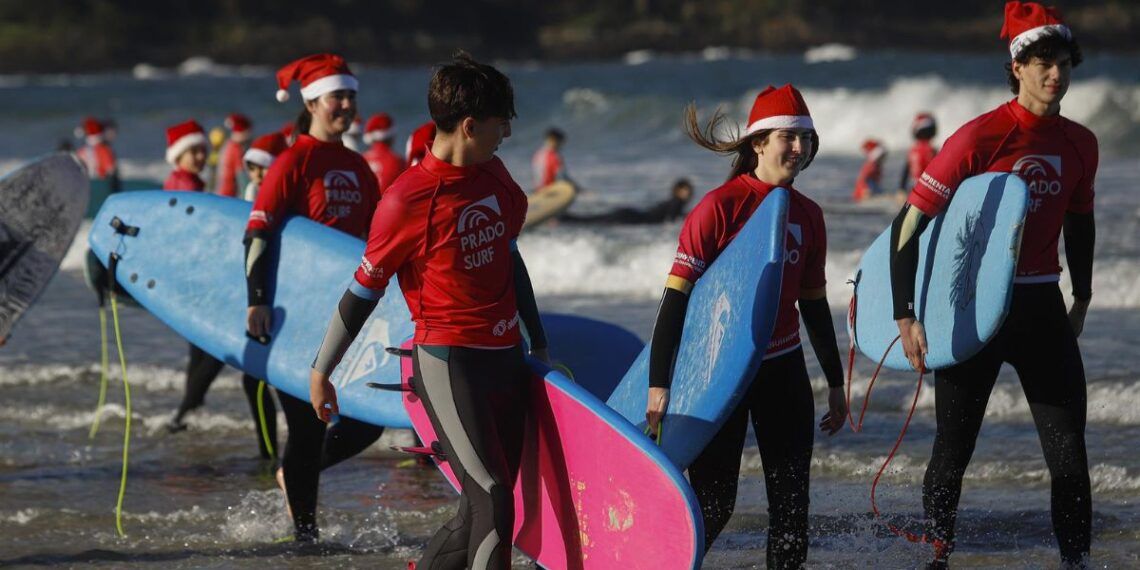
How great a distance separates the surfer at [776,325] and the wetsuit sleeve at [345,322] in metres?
0.80

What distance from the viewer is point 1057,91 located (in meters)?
4.28

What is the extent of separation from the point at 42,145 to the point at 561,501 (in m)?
33.3

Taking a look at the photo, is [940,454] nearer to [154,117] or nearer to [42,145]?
[42,145]

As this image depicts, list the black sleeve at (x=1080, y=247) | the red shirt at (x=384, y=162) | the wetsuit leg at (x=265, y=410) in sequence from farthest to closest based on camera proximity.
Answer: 1. the red shirt at (x=384, y=162)
2. the wetsuit leg at (x=265, y=410)
3. the black sleeve at (x=1080, y=247)

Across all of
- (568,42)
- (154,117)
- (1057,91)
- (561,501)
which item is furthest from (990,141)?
(568,42)

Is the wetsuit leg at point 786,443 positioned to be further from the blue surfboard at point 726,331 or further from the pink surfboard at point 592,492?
the pink surfboard at point 592,492

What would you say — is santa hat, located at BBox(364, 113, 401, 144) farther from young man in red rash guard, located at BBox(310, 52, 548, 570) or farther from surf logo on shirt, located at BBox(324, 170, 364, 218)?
young man in red rash guard, located at BBox(310, 52, 548, 570)

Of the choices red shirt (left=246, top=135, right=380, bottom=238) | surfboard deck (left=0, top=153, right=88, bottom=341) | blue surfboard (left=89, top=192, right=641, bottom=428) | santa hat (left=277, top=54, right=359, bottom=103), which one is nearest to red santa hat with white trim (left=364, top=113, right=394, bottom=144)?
surfboard deck (left=0, top=153, right=88, bottom=341)

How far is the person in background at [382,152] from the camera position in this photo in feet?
29.9

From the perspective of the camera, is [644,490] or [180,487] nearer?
[644,490]

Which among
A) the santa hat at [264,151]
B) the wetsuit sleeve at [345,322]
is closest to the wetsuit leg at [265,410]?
the santa hat at [264,151]

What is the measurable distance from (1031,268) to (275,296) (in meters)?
2.83

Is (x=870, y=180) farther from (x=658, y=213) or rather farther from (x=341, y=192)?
(x=341, y=192)

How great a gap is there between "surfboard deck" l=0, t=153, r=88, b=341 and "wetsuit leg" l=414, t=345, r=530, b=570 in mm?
3419
